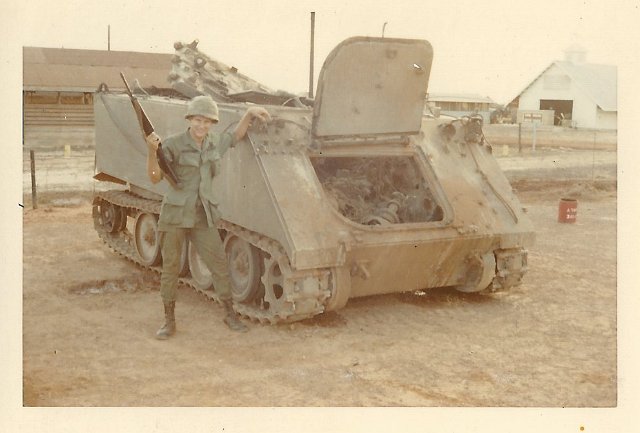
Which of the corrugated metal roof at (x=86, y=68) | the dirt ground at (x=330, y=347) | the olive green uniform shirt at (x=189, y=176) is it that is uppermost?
the corrugated metal roof at (x=86, y=68)

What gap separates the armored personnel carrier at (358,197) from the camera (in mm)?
6719

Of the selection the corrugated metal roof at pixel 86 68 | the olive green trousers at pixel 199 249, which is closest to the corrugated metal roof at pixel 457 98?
the corrugated metal roof at pixel 86 68

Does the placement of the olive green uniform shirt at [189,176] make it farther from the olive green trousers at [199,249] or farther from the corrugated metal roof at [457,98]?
the corrugated metal roof at [457,98]

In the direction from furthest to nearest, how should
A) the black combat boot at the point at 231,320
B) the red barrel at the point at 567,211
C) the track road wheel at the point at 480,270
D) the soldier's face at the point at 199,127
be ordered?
1. the red barrel at the point at 567,211
2. the track road wheel at the point at 480,270
3. the black combat boot at the point at 231,320
4. the soldier's face at the point at 199,127

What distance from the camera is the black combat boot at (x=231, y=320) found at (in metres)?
6.94

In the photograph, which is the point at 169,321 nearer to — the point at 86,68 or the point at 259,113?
the point at 259,113

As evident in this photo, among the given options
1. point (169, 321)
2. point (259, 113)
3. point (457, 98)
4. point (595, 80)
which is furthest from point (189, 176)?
point (457, 98)

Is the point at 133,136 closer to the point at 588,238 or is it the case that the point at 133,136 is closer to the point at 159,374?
the point at 159,374

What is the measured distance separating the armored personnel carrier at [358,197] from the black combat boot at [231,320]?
0.17 meters

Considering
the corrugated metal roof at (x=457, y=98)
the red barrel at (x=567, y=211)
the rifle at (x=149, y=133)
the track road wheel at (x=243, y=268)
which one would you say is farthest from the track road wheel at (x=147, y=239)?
the corrugated metal roof at (x=457, y=98)

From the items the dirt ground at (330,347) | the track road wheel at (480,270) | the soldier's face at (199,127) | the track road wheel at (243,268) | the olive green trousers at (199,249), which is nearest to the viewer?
the dirt ground at (330,347)

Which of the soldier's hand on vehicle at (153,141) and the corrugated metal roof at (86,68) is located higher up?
the corrugated metal roof at (86,68)

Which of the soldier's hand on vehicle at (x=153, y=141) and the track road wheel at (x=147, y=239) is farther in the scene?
the track road wheel at (x=147, y=239)

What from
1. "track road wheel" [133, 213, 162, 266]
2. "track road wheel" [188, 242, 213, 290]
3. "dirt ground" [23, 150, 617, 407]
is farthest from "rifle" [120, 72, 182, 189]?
"track road wheel" [133, 213, 162, 266]
